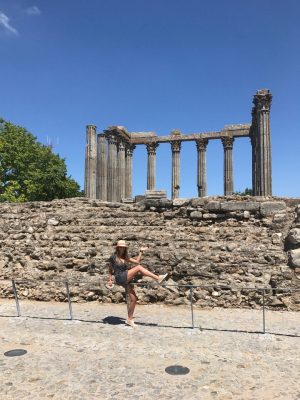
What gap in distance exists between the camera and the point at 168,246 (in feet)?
34.3

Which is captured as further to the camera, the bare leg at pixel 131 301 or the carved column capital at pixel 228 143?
the carved column capital at pixel 228 143

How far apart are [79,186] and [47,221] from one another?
29.0 metres

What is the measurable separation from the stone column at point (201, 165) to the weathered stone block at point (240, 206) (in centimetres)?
2263

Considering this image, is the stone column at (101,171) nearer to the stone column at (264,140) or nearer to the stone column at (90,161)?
the stone column at (90,161)

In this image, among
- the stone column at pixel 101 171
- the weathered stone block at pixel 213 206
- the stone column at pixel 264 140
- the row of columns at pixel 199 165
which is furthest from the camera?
the row of columns at pixel 199 165

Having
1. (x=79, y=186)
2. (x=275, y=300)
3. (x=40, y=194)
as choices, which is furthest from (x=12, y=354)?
(x=79, y=186)

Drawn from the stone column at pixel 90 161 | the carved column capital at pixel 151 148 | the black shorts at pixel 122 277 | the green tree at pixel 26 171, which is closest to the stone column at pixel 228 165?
the carved column capital at pixel 151 148

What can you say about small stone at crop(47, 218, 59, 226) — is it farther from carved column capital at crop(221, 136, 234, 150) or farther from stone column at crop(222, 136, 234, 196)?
carved column capital at crop(221, 136, 234, 150)

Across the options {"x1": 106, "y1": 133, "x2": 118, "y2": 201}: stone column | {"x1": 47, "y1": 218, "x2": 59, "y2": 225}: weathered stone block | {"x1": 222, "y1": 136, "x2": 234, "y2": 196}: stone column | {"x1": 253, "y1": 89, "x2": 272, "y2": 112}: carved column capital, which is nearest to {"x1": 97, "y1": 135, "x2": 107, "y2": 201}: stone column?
{"x1": 106, "y1": 133, "x2": 118, "y2": 201}: stone column

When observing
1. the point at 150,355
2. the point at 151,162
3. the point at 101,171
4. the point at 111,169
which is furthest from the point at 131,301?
the point at 151,162

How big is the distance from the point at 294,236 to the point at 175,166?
87.0 feet

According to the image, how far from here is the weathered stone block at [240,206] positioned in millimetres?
11500

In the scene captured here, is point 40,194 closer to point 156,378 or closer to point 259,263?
point 259,263

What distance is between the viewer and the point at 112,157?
31328mm
